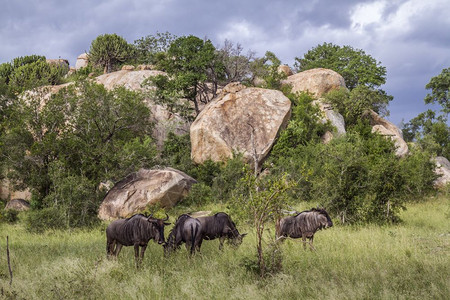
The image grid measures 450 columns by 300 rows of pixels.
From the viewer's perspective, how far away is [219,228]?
11.0m

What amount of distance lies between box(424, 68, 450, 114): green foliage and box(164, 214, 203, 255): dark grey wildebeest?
46.1 meters

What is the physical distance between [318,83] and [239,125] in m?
12.7

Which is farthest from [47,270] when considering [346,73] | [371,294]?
[346,73]

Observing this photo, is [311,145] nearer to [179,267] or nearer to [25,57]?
[179,267]

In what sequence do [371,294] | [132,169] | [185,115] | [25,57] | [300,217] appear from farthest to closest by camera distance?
[25,57]
[185,115]
[132,169]
[300,217]
[371,294]

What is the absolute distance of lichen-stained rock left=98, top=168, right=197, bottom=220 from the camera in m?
21.7

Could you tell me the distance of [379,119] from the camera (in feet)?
129

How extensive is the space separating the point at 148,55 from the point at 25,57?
1779cm

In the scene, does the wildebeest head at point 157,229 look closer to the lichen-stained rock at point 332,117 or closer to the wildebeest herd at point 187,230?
the wildebeest herd at point 187,230

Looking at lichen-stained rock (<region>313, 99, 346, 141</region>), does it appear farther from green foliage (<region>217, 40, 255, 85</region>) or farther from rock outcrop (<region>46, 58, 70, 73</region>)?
rock outcrop (<region>46, 58, 70, 73</region>)

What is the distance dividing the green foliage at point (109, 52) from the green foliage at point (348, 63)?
86.4 ft

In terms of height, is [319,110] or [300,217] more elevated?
[319,110]

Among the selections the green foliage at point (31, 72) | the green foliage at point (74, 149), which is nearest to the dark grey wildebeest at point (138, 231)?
the green foliage at point (74, 149)

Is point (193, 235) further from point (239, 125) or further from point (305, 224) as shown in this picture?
point (239, 125)
